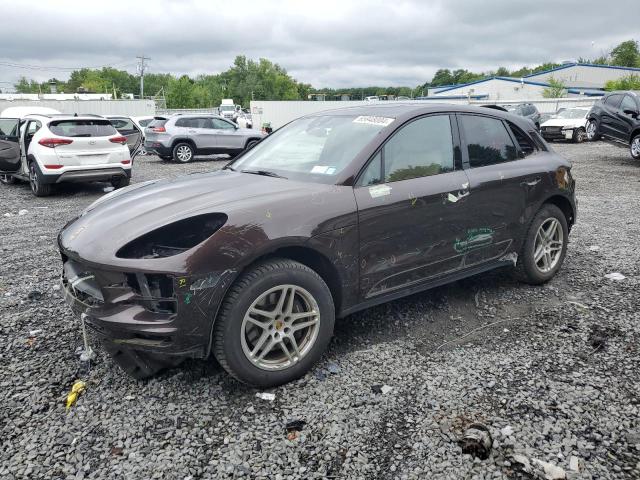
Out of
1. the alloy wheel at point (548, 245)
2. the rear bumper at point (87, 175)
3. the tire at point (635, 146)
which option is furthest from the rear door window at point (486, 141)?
the tire at point (635, 146)

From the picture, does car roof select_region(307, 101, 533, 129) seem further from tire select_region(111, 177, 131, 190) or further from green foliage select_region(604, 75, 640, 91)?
green foliage select_region(604, 75, 640, 91)

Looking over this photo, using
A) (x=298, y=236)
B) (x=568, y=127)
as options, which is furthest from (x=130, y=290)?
(x=568, y=127)

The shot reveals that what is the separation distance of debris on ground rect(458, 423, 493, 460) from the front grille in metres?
1.62

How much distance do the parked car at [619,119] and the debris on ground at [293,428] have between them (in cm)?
1416

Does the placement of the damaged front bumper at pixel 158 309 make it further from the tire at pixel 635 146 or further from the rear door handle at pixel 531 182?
the tire at pixel 635 146

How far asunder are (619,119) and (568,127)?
8.77 m

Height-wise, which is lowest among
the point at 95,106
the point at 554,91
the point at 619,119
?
the point at 619,119

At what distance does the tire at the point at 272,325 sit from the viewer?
9.04 feet

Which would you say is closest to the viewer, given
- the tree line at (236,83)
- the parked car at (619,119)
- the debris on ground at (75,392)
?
the debris on ground at (75,392)

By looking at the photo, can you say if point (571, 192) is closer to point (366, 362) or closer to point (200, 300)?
point (366, 362)

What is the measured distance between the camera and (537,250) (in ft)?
14.7

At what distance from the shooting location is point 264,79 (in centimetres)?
11431

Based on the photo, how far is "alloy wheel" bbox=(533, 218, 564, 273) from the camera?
447 cm

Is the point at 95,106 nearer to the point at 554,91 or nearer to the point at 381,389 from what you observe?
the point at 381,389
